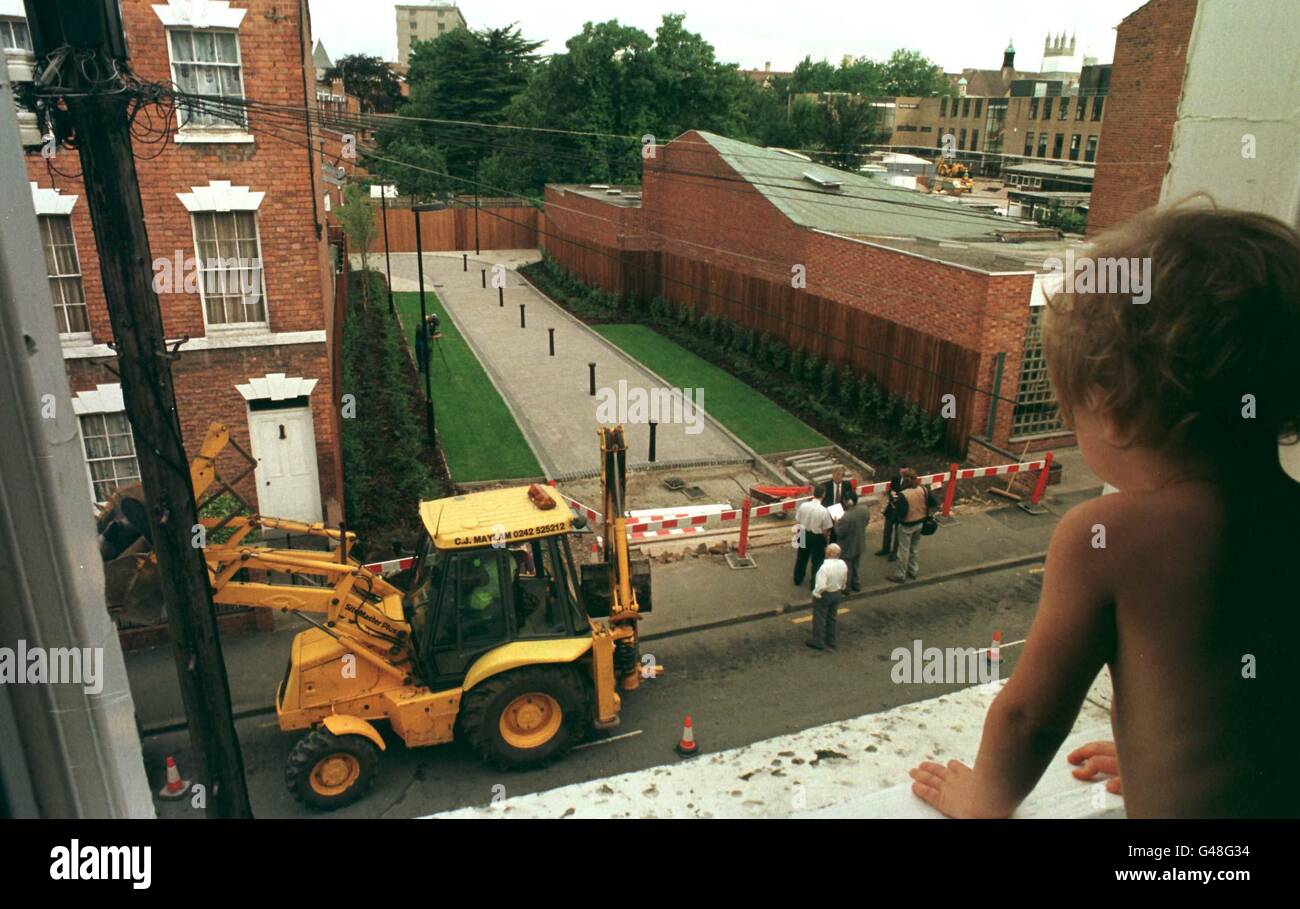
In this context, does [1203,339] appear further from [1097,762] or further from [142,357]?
[142,357]

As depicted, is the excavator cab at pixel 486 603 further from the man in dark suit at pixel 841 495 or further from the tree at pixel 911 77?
the tree at pixel 911 77

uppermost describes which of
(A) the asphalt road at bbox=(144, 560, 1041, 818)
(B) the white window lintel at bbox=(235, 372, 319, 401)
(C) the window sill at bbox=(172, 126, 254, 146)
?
(C) the window sill at bbox=(172, 126, 254, 146)

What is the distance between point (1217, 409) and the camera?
1211 millimetres

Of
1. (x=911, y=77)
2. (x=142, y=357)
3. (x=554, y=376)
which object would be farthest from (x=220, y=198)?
(x=911, y=77)

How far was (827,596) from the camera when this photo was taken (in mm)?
11242

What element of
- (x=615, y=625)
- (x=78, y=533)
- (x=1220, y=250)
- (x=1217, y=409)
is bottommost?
(x=615, y=625)

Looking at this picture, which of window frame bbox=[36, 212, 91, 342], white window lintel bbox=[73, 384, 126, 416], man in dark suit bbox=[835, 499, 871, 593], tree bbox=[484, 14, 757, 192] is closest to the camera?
window frame bbox=[36, 212, 91, 342]

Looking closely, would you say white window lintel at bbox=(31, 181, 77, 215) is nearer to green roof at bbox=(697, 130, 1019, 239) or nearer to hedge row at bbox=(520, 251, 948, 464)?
hedge row at bbox=(520, 251, 948, 464)

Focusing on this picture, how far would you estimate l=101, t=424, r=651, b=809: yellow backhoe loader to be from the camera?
8.43 m

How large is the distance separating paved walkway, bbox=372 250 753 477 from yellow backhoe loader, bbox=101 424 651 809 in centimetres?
795

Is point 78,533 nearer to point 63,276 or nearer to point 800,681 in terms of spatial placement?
point 800,681

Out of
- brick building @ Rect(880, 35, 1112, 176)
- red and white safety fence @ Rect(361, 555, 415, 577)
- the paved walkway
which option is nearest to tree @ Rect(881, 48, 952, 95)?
brick building @ Rect(880, 35, 1112, 176)
